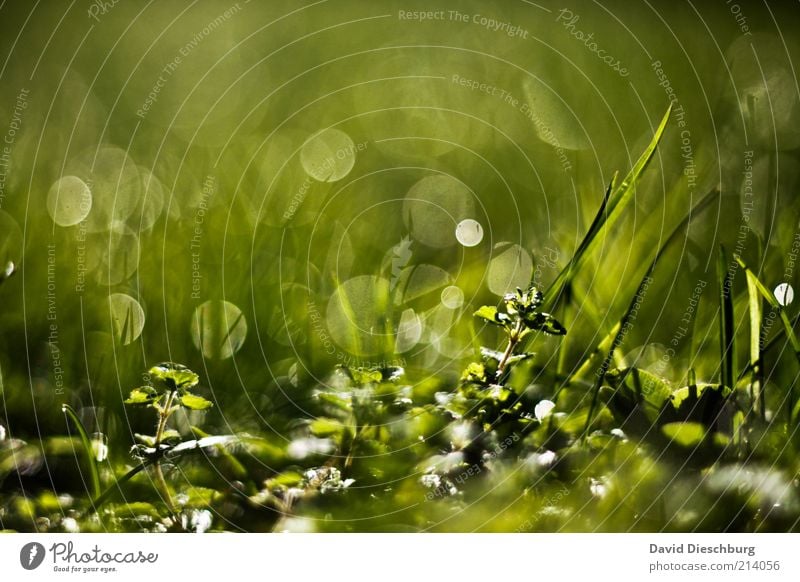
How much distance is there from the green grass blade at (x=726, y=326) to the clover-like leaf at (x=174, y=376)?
0.67m

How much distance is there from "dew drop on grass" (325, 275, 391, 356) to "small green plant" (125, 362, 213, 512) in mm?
185

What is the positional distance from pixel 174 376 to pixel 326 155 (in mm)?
332

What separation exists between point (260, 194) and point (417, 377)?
0.99ft

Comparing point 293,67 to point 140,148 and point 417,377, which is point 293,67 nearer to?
point 140,148

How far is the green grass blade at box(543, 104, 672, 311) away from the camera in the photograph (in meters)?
0.81

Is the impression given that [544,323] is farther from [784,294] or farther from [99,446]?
[99,446]

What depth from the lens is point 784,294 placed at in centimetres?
82

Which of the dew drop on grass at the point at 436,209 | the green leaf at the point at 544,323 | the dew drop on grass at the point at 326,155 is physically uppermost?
the dew drop on grass at the point at 326,155

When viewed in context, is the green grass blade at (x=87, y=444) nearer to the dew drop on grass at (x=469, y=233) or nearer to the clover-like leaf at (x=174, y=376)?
the clover-like leaf at (x=174, y=376)

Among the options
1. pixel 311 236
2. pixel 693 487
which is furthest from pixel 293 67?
pixel 693 487

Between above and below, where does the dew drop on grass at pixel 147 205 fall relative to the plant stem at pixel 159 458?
above

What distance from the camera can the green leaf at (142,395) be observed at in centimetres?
78

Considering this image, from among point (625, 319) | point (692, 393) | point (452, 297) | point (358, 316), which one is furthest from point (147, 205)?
point (692, 393)
